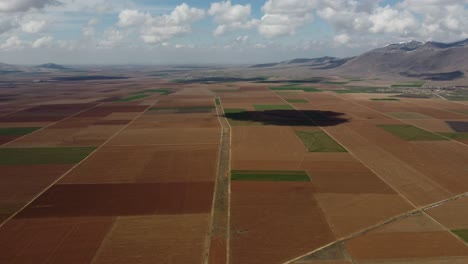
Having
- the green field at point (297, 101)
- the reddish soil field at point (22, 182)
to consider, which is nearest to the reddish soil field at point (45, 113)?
the reddish soil field at point (22, 182)

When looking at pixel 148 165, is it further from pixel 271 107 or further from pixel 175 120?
pixel 271 107

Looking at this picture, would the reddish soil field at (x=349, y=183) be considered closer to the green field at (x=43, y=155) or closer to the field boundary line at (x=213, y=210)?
the field boundary line at (x=213, y=210)

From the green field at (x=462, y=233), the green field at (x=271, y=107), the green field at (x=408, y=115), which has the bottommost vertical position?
the green field at (x=462, y=233)

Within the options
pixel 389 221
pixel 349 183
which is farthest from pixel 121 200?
pixel 389 221

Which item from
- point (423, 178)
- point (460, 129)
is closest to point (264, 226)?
point (423, 178)

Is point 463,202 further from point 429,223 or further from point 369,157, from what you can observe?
point 369,157
